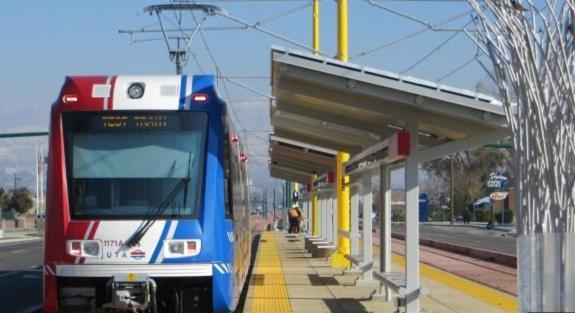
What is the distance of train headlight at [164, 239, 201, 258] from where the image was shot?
10406 mm

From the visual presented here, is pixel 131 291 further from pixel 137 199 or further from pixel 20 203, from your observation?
A: pixel 20 203

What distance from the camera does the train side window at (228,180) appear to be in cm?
1112

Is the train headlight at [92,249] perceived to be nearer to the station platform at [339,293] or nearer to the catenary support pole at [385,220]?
the station platform at [339,293]

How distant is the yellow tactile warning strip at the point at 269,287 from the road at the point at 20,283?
380cm

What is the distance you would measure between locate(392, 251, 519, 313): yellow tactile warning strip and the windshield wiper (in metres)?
5.62

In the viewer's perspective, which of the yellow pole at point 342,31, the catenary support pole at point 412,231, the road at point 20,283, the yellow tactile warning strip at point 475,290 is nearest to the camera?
the catenary support pole at point 412,231

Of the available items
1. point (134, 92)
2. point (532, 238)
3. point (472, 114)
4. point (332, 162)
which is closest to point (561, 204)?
point (532, 238)

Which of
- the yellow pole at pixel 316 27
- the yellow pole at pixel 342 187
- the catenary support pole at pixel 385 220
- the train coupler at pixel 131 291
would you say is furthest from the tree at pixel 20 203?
the train coupler at pixel 131 291

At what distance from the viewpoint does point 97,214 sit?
1060 cm

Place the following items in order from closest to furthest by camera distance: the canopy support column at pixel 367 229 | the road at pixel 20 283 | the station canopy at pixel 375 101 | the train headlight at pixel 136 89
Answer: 1. the train headlight at pixel 136 89
2. the station canopy at pixel 375 101
3. the road at pixel 20 283
4. the canopy support column at pixel 367 229

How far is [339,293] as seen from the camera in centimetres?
1608

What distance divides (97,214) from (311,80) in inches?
128

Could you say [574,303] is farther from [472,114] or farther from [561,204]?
[472,114]

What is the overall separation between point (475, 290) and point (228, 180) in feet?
24.6
